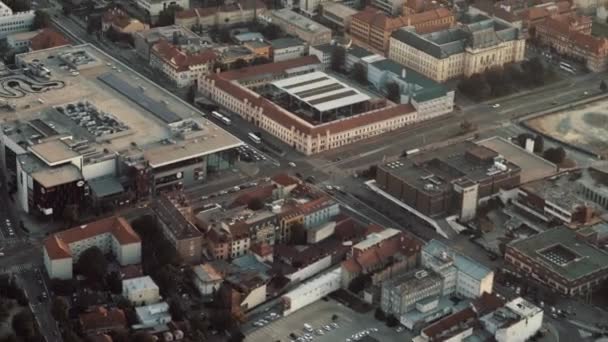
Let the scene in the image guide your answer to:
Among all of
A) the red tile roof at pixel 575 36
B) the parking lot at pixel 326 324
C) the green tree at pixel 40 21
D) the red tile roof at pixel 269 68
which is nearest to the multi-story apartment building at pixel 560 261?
the parking lot at pixel 326 324

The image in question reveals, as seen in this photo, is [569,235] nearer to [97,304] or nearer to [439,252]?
[439,252]

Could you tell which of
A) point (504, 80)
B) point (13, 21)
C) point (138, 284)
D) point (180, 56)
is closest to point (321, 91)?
point (180, 56)

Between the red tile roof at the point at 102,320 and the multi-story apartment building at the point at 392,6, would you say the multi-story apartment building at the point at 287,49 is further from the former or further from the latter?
the red tile roof at the point at 102,320

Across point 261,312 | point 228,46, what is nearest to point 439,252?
point 261,312

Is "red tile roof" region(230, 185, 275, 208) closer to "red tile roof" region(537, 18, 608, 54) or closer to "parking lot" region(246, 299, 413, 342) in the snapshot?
"parking lot" region(246, 299, 413, 342)

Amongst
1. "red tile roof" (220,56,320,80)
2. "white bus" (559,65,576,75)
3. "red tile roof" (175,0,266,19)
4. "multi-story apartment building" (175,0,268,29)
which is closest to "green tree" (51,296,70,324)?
"red tile roof" (220,56,320,80)
